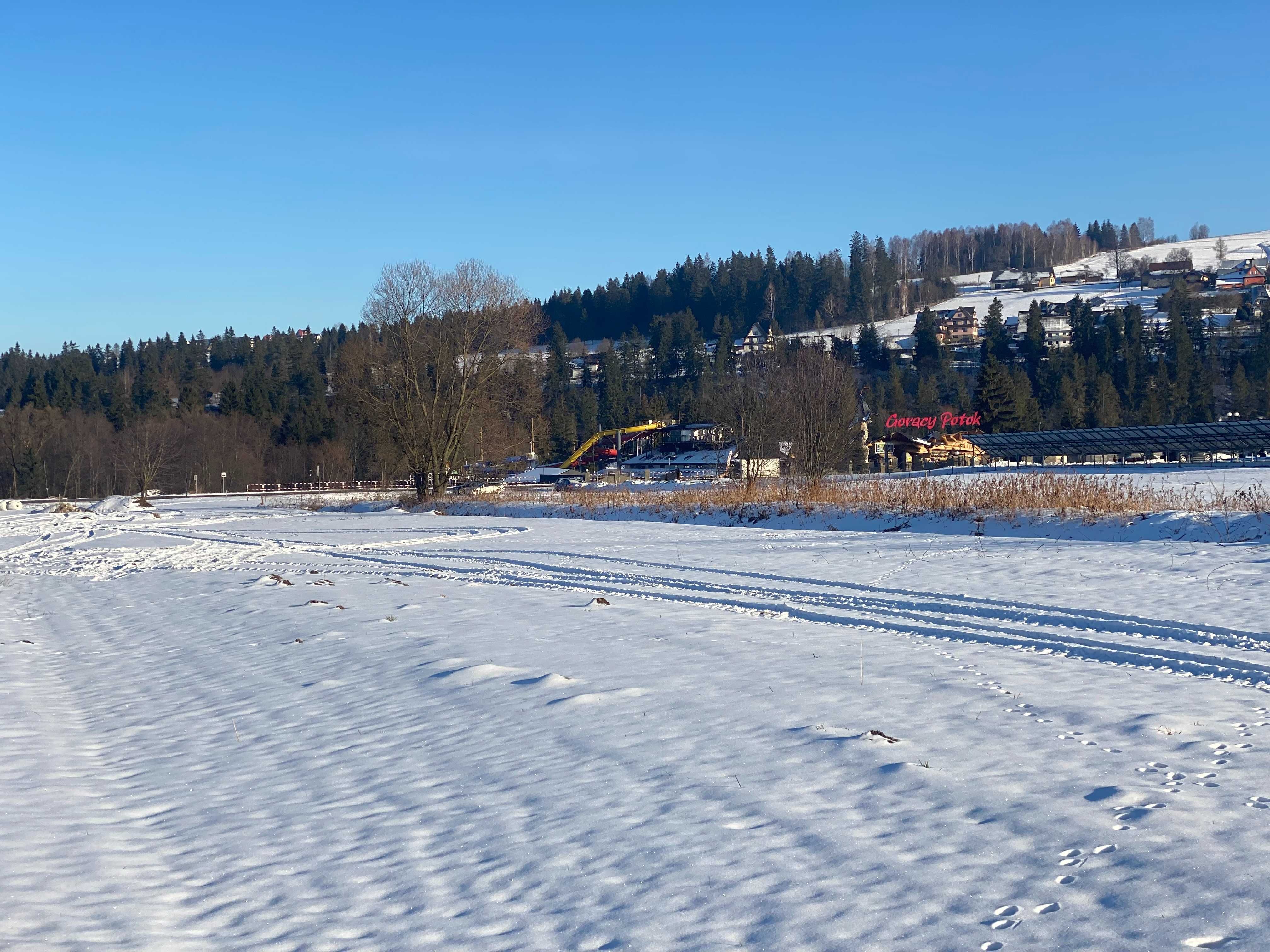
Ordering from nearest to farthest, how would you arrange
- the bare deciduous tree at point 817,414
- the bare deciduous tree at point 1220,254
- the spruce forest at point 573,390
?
the bare deciduous tree at point 817,414, the spruce forest at point 573,390, the bare deciduous tree at point 1220,254

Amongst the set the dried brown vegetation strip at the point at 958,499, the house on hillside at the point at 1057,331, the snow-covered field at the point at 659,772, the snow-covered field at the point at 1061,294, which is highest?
the snow-covered field at the point at 1061,294

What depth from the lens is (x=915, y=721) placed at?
6508 mm

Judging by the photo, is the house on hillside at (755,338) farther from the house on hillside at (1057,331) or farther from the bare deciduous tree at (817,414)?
the bare deciduous tree at (817,414)

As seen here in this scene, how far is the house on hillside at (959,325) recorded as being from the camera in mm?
139500

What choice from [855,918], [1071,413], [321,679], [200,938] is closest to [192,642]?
[321,679]

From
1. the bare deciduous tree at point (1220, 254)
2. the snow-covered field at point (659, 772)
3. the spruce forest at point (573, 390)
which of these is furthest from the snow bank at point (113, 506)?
the bare deciduous tree at point (1220, 254)

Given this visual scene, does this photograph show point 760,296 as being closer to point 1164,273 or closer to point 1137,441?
point 1164,273

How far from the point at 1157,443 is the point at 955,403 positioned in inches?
1814

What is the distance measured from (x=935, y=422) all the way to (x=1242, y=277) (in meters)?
Result: 103

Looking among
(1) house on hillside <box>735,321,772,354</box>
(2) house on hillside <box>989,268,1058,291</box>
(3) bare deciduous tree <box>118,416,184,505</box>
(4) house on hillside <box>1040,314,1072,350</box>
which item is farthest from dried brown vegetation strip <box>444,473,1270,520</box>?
(2) house on hillside <box>989,268,1058,291</box>

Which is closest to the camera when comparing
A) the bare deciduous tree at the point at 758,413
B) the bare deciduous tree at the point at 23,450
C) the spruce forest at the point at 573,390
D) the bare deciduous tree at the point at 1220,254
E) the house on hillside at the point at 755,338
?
the bare deciduous tree at the point at 758,413

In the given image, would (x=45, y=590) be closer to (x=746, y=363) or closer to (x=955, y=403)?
(x=746, y=363)

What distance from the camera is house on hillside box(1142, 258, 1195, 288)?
162750 millimetres

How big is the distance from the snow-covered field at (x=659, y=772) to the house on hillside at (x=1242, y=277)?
169060 millimetres
